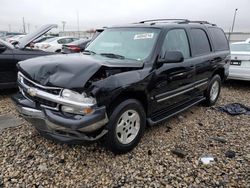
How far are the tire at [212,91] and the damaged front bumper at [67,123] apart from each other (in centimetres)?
324

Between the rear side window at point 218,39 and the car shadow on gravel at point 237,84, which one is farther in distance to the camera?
the car shadow on gravel at point 237,84

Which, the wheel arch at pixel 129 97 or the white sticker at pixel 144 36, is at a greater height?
the white sticker at pixel 144 36

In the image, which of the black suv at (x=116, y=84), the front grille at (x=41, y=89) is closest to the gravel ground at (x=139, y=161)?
the black suv at (x=116, y=84)

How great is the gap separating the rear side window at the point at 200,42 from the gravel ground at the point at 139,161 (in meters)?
1.48

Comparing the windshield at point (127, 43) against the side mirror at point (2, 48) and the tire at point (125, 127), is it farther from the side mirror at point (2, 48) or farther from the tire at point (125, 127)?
the side mirror at point (2, 48)

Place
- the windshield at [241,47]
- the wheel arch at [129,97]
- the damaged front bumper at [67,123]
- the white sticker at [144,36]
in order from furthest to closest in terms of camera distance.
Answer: the windshield at [241,47] → the white sticker at [144,36] → the wheel arch at [129,97] → the damaged front bumper at [67,123]

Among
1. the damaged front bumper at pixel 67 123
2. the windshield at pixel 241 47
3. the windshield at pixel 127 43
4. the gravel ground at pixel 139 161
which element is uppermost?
the windshield at pixel 127 43

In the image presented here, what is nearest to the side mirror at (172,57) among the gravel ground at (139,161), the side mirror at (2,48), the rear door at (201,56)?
the rear door at (201,56)

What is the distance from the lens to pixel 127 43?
12.7ft

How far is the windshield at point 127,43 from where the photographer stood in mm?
3641

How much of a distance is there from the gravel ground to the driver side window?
1370mm

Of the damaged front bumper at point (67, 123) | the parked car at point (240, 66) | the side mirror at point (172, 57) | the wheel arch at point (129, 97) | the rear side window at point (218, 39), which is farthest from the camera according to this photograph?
the parked car at point (240, 66)

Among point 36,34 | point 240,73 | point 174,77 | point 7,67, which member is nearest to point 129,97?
point 174,77

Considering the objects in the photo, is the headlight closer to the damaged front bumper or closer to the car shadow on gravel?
the damaged front bumper
